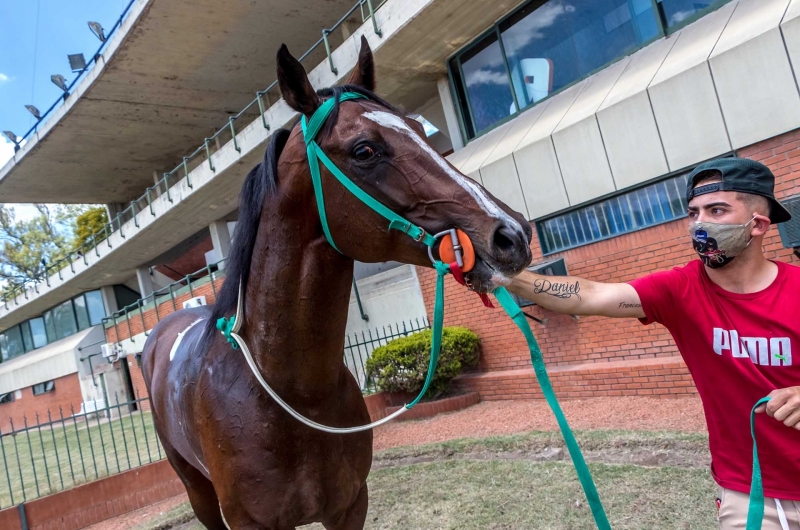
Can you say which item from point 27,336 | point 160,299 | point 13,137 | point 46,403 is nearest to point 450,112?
point 160,299

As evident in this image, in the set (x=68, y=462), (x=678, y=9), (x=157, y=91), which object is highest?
(x=157, y=91)

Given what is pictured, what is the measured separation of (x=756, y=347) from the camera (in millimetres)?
1929

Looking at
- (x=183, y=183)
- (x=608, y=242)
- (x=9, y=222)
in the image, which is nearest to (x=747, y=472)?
(x=608, y=242)

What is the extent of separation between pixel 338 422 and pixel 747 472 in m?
1.64

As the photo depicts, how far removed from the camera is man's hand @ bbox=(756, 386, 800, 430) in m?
1.56

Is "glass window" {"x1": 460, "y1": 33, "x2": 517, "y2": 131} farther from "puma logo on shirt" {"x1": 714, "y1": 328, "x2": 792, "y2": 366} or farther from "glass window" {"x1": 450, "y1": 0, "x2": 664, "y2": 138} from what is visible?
"puma logo on shirt" {"x1": 714, "y1": 328, "x2": 792, "y2": 366}

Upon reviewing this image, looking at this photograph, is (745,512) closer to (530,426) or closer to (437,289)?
(437,289)

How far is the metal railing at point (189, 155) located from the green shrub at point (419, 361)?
6.21 m

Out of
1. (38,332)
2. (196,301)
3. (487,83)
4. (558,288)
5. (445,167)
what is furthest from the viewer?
(38,332)

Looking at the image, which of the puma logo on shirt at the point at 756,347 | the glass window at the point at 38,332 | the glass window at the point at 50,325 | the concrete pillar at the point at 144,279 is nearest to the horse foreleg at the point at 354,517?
the puma logo on shirt at the point at 756,347

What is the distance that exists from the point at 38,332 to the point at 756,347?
38.4 meters

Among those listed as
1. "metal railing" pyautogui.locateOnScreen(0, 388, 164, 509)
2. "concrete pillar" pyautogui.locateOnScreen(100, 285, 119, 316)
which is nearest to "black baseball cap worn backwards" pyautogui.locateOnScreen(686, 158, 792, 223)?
"metal railing" pyautogui.locateOnScreen(0, 388, 164, 509)

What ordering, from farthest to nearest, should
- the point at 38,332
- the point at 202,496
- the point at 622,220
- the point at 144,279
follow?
the point at 38,332, the point at 144,279, the point at 622,220, the point at 202,496

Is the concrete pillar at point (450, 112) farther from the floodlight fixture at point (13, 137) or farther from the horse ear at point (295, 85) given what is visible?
the floodlight fixture at point (13, 137)
